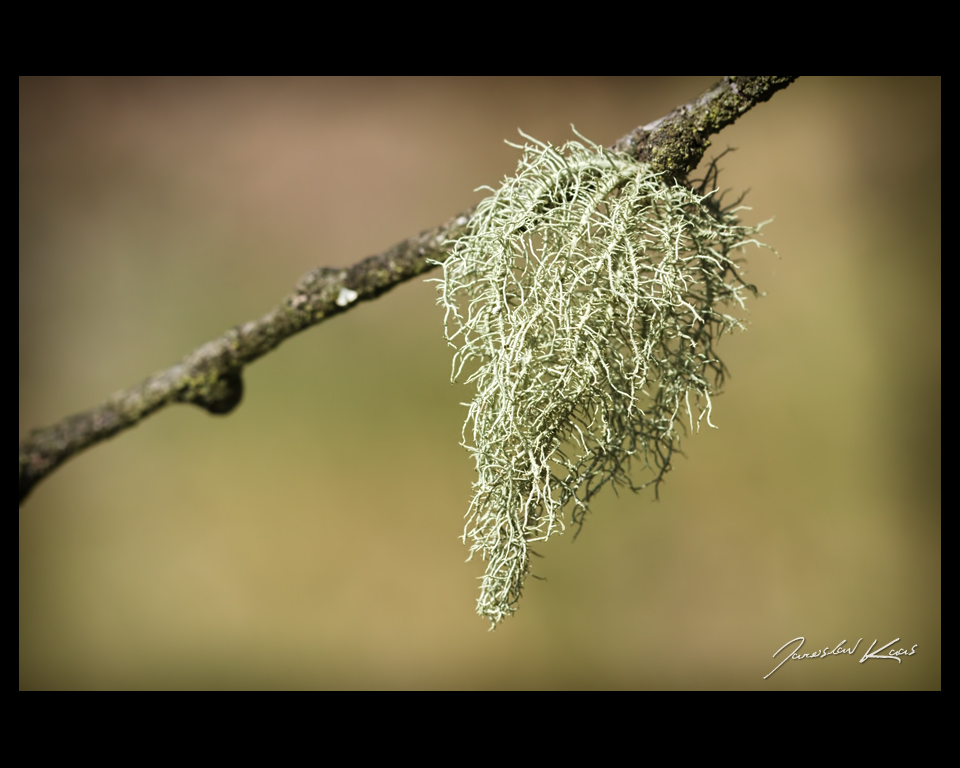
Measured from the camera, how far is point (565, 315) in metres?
0.43

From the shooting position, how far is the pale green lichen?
438 mm

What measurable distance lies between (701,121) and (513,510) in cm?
31

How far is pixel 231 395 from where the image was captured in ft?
2.12

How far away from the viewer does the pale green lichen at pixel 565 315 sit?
0.44 metres

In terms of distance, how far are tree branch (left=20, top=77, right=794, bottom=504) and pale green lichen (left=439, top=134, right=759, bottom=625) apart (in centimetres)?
3

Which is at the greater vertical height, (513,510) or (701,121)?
(701,121)

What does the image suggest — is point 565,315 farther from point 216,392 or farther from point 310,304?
point 216,392

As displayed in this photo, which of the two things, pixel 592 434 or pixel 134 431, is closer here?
pixel 592 434

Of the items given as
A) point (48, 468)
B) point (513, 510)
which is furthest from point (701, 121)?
point (48, 468)

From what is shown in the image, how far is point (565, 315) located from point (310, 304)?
0.25 m

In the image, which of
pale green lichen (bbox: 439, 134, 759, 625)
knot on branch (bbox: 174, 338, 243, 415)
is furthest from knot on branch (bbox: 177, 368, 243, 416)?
pale green lichen (bbox: 439, 134, 759, 625)

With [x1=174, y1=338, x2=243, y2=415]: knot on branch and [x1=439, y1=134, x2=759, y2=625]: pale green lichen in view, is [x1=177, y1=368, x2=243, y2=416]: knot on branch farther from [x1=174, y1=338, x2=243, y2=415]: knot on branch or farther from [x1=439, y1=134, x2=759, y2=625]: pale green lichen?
[x1=439, y1=134, x2=759, y2=625]: pale green lichen

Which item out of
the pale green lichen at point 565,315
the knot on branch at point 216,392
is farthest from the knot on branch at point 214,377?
the pale green lichen at point 565,315

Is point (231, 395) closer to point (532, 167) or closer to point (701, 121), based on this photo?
point (532, 167)
